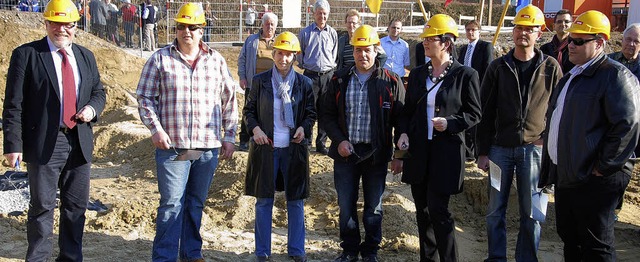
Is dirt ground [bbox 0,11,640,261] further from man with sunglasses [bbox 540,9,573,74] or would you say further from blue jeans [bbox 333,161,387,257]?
man with sunglasses [bbox 540,9,573,74]

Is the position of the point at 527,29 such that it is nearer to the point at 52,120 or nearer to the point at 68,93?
the point at 68,93

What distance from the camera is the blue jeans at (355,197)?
5.46 metres

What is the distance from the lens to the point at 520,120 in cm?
513

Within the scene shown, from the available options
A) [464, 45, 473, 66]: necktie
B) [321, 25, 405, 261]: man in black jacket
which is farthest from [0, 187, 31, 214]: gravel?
[464, 45, 473, 66]: necktie

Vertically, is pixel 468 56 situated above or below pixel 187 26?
below

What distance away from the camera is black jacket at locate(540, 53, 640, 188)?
406 centimetres

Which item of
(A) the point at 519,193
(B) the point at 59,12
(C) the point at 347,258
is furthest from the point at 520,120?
(B) the point at 59,12

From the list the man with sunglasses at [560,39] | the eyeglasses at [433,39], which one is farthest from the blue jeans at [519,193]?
the man with sunglasses at [560,39]

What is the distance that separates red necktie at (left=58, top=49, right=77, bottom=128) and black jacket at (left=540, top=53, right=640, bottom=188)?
348 cm

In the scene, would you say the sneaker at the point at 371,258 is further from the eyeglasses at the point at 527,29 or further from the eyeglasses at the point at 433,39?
the eyeglasses at the point at 527,29

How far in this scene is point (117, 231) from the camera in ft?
21.0

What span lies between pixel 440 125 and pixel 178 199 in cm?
208

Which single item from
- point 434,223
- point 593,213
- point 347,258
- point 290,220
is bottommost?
point 347,258

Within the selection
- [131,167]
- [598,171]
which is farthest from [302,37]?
[598,171]
